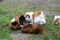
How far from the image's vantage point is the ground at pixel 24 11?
210 inches

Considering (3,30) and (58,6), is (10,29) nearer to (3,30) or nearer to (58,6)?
(3,30)

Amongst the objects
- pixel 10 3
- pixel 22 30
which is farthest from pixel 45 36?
pixel 10 3

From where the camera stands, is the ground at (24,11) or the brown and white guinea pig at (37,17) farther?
the brown and white guinea pig at (37,17)

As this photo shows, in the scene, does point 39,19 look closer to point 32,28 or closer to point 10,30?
point 32,28

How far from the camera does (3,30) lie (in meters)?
5.67

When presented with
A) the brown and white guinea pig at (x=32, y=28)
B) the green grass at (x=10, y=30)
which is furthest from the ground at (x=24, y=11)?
the brown and white guinea pig at (x=32, y=28)

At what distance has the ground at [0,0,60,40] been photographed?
5.33 metres

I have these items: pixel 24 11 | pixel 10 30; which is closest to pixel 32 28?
pixel 10 30

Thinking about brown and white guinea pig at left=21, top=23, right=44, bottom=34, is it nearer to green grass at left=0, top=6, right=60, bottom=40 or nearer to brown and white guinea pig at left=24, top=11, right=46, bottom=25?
green grass at left=0, top=6, right=60, bottom=40

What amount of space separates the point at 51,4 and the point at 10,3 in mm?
1442

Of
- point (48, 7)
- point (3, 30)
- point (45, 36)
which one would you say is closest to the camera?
point (45, 36)

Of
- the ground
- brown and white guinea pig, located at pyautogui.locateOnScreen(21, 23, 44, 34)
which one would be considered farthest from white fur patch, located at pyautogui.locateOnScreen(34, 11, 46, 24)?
brown and white guinea pig, located at pyautogui.locateOnScreen(21, 23, 44, 34)

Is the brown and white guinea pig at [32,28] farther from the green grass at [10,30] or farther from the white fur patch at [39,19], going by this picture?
the white fur patch at [39,19]

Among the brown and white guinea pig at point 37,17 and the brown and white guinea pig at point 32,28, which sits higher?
the brown and white guinea pig at point 37,17
